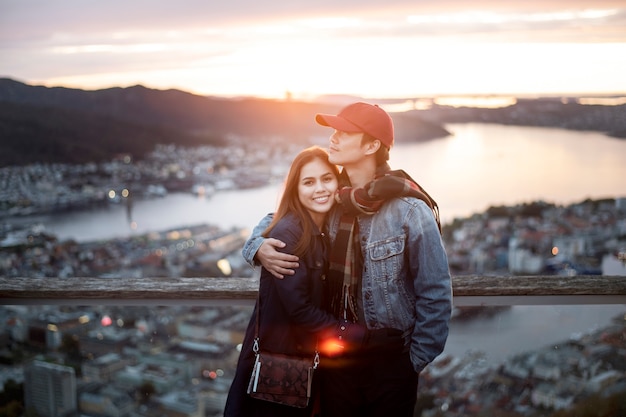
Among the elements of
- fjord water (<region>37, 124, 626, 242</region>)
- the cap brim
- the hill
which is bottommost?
fjord water (<region>37, 124, 626, 242</region>)

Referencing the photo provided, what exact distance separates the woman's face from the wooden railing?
24.1 inches

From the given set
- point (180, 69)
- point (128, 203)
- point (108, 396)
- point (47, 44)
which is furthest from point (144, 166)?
point (108, 396)

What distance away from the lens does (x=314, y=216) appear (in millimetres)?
2135

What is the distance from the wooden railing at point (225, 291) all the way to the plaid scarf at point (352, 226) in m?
0.55

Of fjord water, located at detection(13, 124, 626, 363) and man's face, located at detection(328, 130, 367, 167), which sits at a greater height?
man's face, located at detection(328, 130, 367, 167)

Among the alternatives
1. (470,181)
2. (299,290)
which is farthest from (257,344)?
(470,181)

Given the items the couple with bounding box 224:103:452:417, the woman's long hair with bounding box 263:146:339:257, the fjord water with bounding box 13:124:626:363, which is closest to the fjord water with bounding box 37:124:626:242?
the fjord water with bounding box 13:124:626:363

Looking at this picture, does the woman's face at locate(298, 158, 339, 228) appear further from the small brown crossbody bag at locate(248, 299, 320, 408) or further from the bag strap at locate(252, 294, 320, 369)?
the small brown crossbody bag at locate(248, 299, 320, 408)

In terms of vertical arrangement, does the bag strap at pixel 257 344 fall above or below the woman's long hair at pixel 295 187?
below

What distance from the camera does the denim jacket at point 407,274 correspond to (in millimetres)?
1942

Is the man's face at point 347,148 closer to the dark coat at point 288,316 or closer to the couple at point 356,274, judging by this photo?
the couple at point 356,274

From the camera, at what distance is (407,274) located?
2.07 m

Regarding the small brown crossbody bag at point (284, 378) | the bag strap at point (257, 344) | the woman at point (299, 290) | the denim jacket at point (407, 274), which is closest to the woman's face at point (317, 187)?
the woman at point (299, 290)

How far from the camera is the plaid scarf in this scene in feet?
6.51
